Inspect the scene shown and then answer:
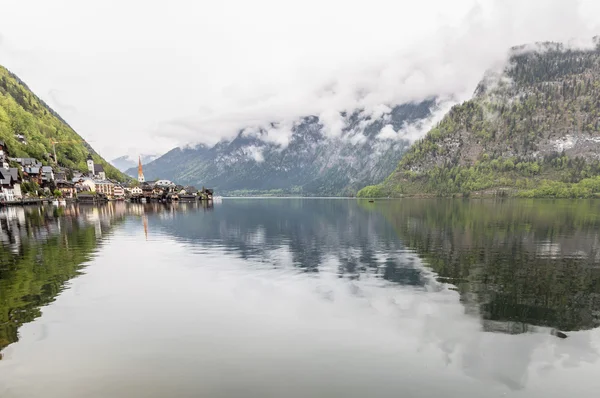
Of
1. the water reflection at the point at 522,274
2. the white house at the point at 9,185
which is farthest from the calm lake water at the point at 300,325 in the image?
the white house at the point at 9,185

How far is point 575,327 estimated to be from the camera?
63.1 feet

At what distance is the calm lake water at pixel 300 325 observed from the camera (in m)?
13.8

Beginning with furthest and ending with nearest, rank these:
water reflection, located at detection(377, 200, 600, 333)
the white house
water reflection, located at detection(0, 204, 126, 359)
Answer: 1. the white house
2. water reflection, located at detection(377, 200, 600, 333)
3. water reflection, located at detection(0, 204, 126, 359)

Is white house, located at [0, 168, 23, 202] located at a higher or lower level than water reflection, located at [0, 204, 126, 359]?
higher

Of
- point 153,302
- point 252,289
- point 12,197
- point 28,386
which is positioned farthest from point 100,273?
point 12,197

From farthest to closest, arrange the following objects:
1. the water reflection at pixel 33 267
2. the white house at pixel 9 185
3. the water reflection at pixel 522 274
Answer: the white house at pixel 9 185
the water reflection at pixel 522 274
the water reflection at pixel 33 267

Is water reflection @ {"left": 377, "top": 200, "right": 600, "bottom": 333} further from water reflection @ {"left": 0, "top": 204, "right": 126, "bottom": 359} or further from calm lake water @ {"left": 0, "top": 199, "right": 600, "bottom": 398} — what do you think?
water reflection @ {"left": 0, "top": 204, "right": 126, "bottom": 359}

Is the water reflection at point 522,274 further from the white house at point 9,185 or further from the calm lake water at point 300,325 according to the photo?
the white house at point 9,185

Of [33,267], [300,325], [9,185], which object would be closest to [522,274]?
[300,325]

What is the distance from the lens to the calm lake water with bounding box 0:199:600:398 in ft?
45.4

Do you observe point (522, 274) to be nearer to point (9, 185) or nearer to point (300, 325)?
point (300, 325)

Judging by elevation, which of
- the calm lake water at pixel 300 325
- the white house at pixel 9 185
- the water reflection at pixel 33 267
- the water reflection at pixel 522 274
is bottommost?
the water reflection at pixel 522 274

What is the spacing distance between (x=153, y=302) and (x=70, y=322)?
18.2 ft

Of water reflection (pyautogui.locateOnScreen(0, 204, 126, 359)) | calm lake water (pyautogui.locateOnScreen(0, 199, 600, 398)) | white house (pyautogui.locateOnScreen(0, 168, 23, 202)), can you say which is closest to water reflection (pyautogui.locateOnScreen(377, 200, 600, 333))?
calm lake water (pyautogui.locateOnScreen(0, 199, 600, 398))
